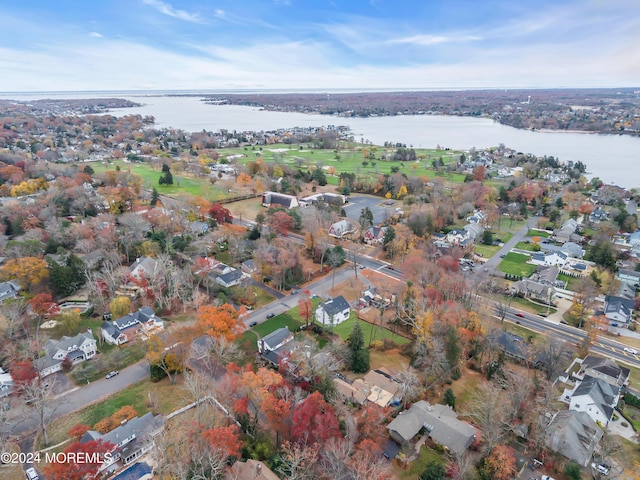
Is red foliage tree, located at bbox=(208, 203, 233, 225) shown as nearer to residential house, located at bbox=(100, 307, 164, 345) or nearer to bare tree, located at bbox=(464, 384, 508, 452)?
residential house, located at bbox=(100, 307, 164, 345)

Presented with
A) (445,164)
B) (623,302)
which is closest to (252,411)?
(623,302)

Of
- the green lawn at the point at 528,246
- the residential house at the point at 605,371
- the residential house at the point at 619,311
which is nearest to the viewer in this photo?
the residential house at the point at 605,371

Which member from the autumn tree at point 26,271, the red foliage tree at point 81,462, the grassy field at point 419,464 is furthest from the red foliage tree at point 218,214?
the grassy field at point 419,464

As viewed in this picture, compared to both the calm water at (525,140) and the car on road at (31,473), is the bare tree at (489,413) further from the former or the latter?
the calm water at (525,140)

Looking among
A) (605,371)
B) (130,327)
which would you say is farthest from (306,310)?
(605,371)

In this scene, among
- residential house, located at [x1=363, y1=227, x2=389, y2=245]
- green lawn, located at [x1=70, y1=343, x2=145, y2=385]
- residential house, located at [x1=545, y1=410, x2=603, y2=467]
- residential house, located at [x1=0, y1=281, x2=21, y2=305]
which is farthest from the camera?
residential house, located at [x1=363, y1=227, x2=389, y2=245]

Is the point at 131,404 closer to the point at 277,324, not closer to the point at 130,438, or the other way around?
the point at 130,438

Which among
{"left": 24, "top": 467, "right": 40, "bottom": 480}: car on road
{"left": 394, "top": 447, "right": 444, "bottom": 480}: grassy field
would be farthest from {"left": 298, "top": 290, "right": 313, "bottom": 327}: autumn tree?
{"left": 24, "top": 467, "right": 40, "bottom": 480}: car on road
